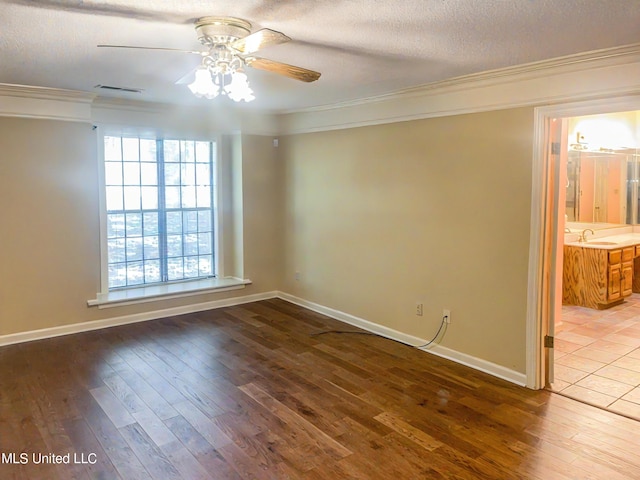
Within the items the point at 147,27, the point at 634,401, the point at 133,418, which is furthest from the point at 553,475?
the point at 147,27

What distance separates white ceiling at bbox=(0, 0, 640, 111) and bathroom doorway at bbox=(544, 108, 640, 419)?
105cm

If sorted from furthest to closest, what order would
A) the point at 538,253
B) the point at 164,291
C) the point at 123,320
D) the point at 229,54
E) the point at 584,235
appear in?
the point at 584,235
the point at 164,291
the point at 123,320
the point at 538,253
the point at 229,54

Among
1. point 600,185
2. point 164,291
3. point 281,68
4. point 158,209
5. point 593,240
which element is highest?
point 281,68

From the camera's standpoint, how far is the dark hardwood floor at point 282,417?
257 cm

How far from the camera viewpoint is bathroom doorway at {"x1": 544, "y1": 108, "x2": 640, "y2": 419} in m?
3.75

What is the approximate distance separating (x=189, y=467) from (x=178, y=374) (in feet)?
4.24

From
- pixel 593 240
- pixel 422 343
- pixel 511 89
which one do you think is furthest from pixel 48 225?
pixel 593 240

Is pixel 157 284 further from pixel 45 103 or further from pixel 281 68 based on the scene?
pixel 281 68

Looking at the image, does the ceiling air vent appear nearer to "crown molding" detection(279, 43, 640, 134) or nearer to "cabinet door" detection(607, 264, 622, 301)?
"crown molding" detection(279, 43, 640, 134)

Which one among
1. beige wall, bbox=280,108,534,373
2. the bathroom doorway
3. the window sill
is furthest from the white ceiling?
the window sill

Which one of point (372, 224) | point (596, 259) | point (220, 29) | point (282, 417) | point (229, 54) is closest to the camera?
point (220, 29)

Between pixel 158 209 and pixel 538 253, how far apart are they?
408 centimetres

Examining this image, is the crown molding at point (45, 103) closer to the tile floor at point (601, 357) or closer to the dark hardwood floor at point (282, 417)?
the dark hardwood floor at point (282, 417)

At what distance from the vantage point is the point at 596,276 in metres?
5.80
